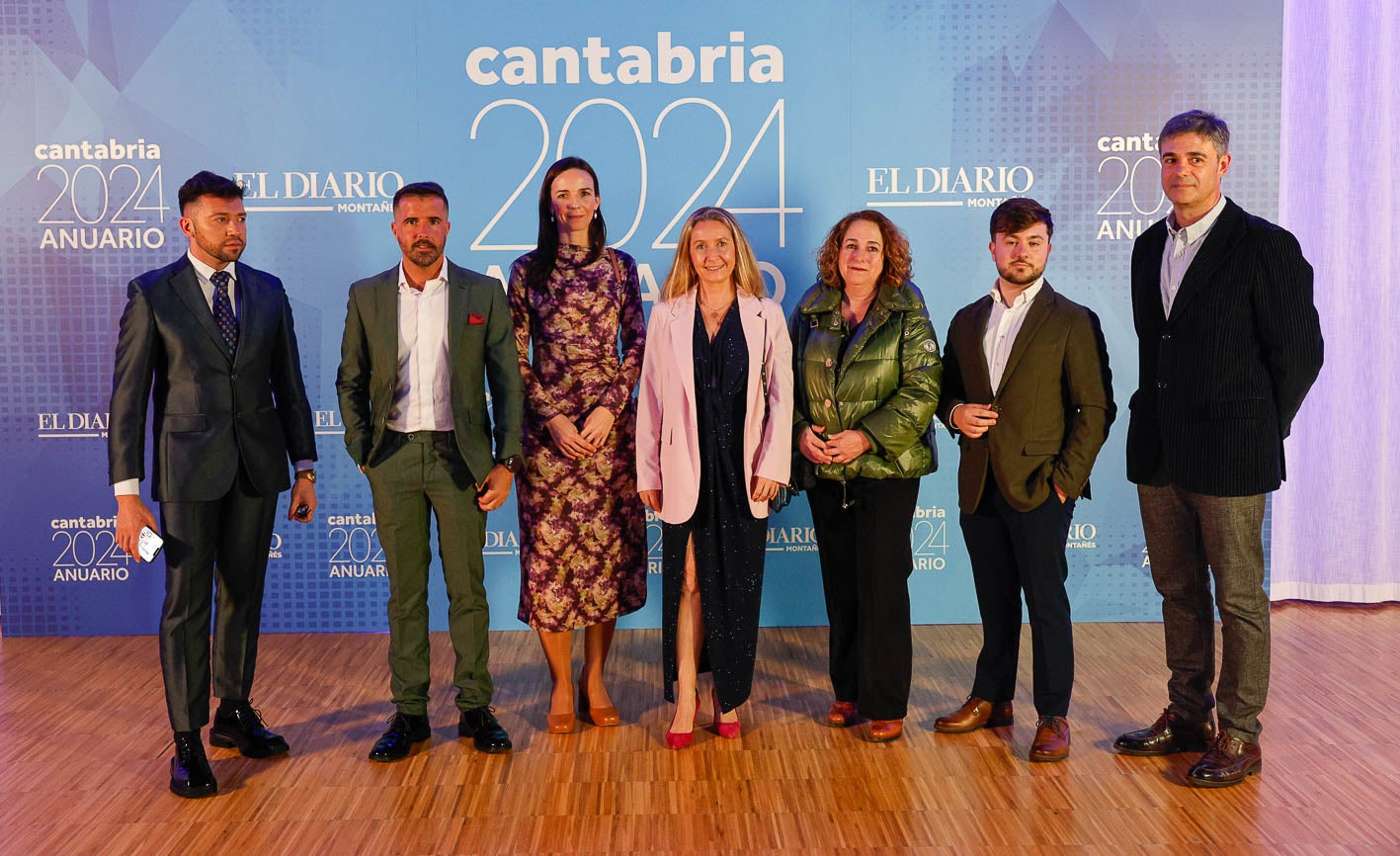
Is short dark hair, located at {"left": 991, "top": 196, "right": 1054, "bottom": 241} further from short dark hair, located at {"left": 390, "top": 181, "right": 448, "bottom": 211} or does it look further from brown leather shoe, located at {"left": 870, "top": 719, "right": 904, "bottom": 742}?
short dark hair, located at {"left": 390, "top": 181, "right": 448, "bottom": 211}

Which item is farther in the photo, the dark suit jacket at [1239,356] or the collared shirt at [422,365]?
the collared shirt at [422,365]

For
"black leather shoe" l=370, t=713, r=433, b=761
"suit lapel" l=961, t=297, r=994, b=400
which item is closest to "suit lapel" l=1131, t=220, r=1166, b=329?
"suit lapel" l=961, t=297, r=994, b=400

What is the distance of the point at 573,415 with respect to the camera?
3787 millimetres

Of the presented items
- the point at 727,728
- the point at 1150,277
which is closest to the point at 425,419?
the point at 727,728

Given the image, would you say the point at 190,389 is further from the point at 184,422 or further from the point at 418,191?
the point at 418,191

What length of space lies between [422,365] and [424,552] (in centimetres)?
65

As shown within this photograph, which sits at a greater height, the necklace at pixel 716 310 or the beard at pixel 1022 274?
the beard at pixel 1022 274

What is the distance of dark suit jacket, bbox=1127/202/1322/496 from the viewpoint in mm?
3244

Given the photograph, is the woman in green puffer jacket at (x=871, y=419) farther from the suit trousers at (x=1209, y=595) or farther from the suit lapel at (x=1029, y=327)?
the suit trousers at (x=1209, y=595)

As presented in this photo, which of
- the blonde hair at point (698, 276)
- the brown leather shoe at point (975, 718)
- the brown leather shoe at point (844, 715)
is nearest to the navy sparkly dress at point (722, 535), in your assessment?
the blonde hair at point (698, 276)

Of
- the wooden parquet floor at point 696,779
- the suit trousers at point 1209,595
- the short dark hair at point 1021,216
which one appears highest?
the short dark hair at point 1021,216

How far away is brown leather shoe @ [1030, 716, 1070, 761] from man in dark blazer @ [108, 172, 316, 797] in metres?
2.64

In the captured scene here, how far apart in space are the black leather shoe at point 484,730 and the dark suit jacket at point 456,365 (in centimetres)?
85

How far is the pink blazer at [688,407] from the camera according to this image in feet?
11.5
